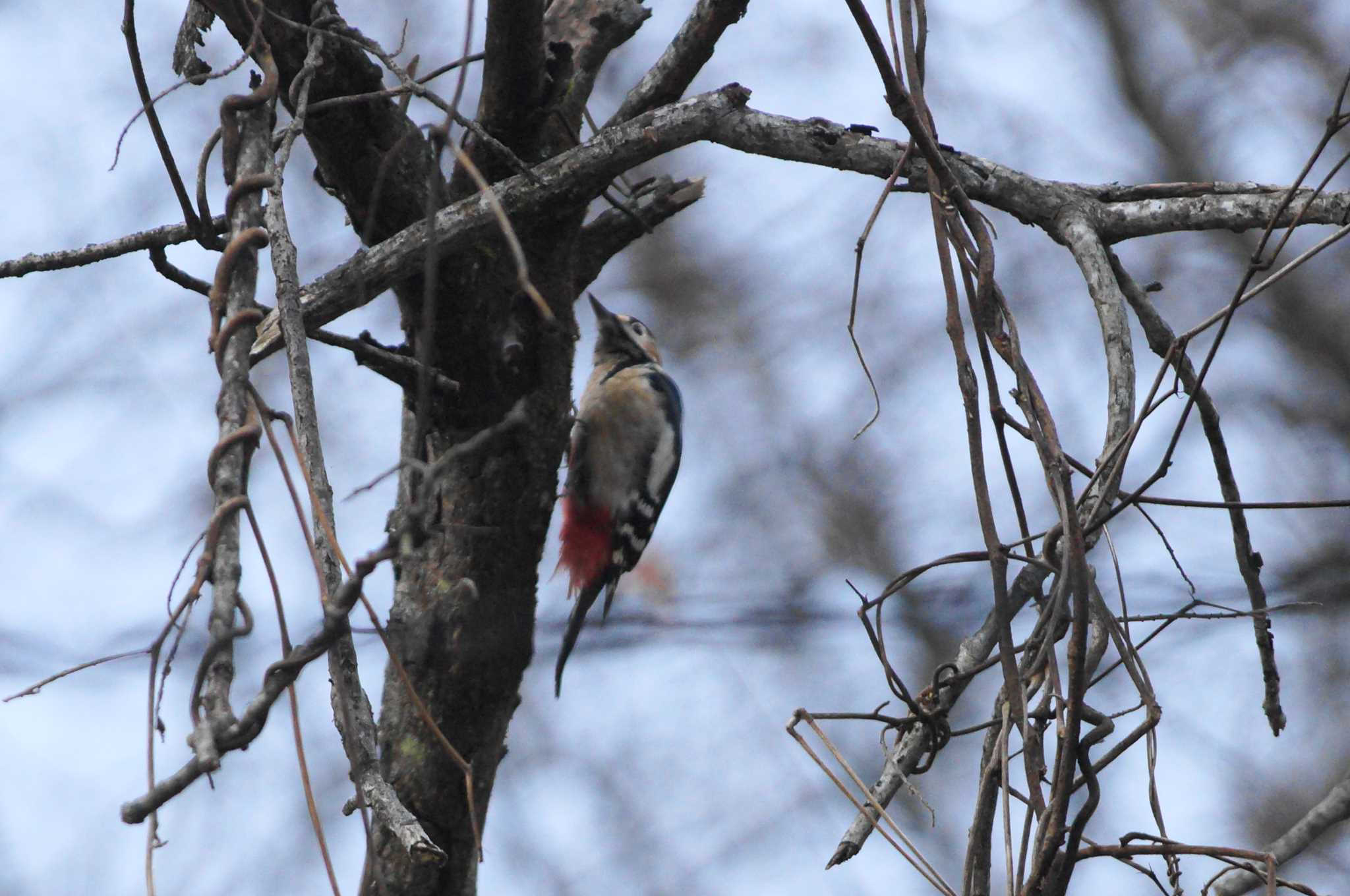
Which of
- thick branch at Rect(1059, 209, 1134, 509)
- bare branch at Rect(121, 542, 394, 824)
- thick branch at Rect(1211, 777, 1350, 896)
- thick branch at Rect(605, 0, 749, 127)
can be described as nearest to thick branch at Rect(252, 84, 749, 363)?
thick branch at Rect(605, 0, 749, 127)

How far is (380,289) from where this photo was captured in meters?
2.26

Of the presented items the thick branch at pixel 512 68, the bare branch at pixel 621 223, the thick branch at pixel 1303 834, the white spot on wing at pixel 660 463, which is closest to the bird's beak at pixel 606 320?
the white spot on wing at pixel 660 463

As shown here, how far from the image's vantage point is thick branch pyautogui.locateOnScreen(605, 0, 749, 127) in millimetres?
2869

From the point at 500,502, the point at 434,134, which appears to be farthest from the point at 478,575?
the point at 434,134

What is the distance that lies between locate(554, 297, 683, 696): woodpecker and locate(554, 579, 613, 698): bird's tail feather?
0.07 meters

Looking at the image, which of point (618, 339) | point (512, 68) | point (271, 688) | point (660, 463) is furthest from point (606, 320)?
point (271, 688)

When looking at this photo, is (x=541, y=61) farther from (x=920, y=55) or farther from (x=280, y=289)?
(x=280, y=289)

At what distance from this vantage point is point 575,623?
427cm

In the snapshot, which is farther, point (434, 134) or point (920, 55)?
point (920, 55)

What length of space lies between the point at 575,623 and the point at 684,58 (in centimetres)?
210

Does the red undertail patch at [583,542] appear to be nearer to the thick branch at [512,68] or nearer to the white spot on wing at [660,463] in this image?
the white spot on wing at [660,463]

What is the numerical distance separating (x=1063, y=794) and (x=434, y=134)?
1.11 meters

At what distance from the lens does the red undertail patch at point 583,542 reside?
4648 millimetres

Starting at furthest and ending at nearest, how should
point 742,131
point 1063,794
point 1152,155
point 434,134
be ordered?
point 1152,155 < point 742,131 < point 1063,794 < point 434,134
